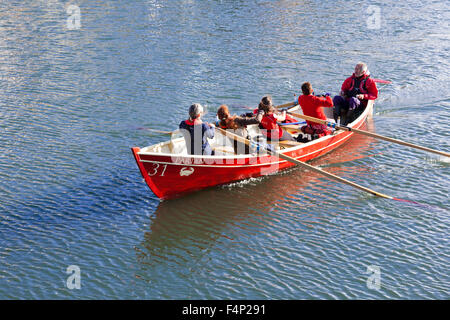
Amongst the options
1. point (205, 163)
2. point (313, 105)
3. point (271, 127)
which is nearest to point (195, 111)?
point (205, 163)

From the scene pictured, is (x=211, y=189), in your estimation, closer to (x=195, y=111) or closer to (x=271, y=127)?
(x=195, y=111)

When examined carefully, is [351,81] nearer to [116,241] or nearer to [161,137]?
A: [161,137]

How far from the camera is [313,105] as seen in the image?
16.3m

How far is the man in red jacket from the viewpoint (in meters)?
16.2

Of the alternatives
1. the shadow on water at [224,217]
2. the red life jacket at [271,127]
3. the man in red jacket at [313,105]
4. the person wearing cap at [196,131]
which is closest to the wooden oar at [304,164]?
the shadow on water at [224,217]

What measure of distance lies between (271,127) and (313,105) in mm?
1580

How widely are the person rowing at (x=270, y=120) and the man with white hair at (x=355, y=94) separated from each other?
2915mm

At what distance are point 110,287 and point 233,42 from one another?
59.8 ft

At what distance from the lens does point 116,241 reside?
41.4ft

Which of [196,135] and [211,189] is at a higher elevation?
[196,135]

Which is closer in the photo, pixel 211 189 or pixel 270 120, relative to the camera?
pixel 211 189

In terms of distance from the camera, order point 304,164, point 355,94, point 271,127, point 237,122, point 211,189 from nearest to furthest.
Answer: point 304,164, point 211,189, point 237,122, point 271,127, point 355,94

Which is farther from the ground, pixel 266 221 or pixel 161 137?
pixel 161 137

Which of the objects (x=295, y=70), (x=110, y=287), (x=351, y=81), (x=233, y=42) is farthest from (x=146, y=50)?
(x=110, y=287)
